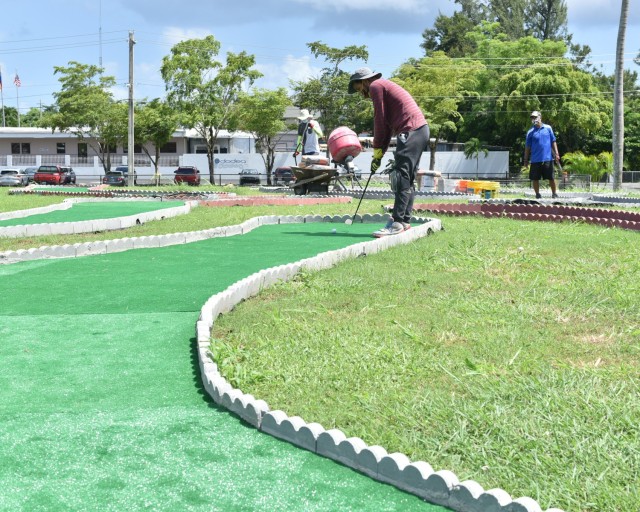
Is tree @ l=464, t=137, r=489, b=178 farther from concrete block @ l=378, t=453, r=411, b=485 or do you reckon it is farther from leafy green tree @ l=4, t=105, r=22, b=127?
leafy green tree @ l=4, t=105, r=22, b=127

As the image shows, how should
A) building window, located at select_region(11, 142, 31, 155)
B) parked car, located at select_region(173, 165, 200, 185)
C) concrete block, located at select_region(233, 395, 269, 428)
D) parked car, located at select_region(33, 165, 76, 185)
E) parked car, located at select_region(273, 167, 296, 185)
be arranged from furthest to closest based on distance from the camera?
1. building window, located at select_region(11, 142, 31, 155)
2. parked car, located at select_region(33, 165, 76, 185)
3. parked car, located at select_region(273, 167, 296, 185)
4. parked car, located at select_region(173, 165, 200, 185)
5. concrete block, located at select_region(233, 395, 269, 428)

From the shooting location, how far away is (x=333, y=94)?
54188mm

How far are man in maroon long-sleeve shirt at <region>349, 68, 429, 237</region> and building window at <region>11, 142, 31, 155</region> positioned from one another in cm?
6276

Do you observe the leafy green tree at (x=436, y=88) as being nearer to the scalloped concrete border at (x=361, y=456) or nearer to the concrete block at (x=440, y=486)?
the scalloped concrete border at (x=361, y=456)

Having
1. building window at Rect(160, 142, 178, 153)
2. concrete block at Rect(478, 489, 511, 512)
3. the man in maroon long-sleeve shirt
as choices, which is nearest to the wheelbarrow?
the man in maroon long-sleeve shirt

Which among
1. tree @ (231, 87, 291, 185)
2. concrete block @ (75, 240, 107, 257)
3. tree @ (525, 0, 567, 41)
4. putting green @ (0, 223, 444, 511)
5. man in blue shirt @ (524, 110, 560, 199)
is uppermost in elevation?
tree @ (525, 0, 567, 41)

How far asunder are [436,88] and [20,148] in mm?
37150

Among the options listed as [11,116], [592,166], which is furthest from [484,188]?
[11,116]

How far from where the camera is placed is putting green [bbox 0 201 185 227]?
13.3 metres

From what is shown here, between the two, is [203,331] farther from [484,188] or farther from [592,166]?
[592,166]

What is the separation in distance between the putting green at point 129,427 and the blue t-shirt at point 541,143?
961cm

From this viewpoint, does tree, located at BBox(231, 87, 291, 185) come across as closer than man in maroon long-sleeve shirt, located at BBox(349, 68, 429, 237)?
No

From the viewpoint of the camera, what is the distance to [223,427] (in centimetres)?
337

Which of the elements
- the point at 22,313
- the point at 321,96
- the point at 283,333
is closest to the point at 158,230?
the point at 22,313
